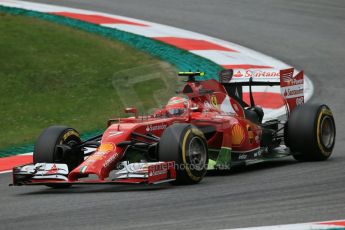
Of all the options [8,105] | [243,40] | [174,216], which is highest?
[243,40]

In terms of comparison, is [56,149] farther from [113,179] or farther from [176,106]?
[176,106]

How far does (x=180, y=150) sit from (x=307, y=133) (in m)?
2.12

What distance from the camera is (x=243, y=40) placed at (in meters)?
19.9

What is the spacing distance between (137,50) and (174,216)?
11097mm

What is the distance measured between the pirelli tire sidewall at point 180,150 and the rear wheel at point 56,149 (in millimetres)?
1273

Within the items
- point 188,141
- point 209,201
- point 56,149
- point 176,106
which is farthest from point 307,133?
point 56,149

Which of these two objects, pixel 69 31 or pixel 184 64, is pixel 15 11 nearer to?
pixel 69 31

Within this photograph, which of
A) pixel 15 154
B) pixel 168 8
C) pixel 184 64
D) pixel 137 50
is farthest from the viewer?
pixel 168 8

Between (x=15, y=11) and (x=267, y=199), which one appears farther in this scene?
(x=15, y=11)

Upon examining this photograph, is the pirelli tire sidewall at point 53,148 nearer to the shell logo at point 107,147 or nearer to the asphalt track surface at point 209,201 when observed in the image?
the asphalt track surface at point 209,201

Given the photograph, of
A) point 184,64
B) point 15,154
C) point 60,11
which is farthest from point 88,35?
point 15,154

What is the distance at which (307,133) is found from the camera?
1121cm

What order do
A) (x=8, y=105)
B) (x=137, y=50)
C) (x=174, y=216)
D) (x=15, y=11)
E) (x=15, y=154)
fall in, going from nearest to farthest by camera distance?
1. (x=174, y=216)
2. (x=15, y=154)
3. (x=8, y=105)
4. (x=137, y=50)
5. (x=15, y=11)

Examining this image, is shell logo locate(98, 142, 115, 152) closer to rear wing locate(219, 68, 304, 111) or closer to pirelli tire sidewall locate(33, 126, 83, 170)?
pirelli tire sidewall locate(33, 126, 83, 170)
